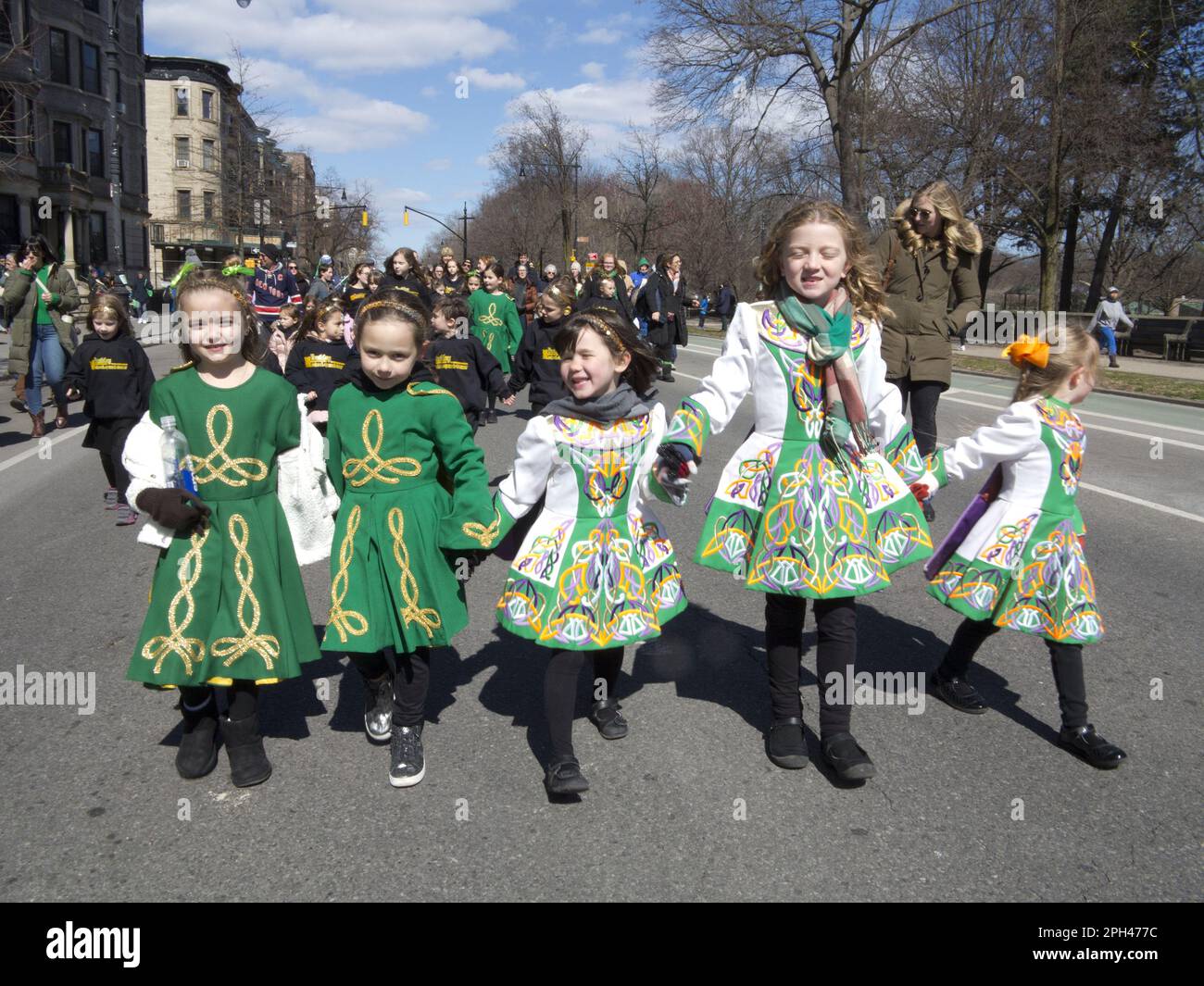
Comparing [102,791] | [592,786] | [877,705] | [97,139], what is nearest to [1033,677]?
[877,705]

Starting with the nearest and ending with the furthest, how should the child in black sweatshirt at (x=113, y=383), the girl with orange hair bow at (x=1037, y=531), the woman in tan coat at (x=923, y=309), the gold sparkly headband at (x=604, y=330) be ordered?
1. the gold sparkly headband at (x=604, y=330)
2. the girl with orange hair bow at (x=1037, y=531)
3. the woman in tan coat at (x=923, y=309)
4. the child in black sweatshirt at (x=113, y=383)

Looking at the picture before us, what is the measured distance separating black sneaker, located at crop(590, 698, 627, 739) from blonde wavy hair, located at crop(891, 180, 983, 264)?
121 inches

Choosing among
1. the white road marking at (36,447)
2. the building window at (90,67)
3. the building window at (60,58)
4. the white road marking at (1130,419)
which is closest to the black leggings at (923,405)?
the white road marking at (1130,419)

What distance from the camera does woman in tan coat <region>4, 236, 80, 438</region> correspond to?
450 inches

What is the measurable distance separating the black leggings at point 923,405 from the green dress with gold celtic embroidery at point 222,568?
14.1ft

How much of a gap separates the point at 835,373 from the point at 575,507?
0.96m

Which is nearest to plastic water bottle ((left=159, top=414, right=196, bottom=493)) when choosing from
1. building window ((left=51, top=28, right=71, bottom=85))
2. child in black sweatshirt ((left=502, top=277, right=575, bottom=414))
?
child in black sweatshirt ((left=502, top=277, right=575, bottom=414))

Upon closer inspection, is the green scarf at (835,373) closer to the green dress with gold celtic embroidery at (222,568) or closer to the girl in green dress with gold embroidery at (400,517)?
the girl in green dress with gold embroidery at (400,517)

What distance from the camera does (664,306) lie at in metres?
15.7

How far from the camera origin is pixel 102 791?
11.0 feet

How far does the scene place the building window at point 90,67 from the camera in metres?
46.8

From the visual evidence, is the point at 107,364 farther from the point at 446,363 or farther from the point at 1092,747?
the point at 1092,747

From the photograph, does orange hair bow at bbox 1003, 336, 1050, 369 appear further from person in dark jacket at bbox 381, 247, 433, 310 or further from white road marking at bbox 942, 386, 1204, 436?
A: white road marking at bbox 942, 386, 1204, 436
